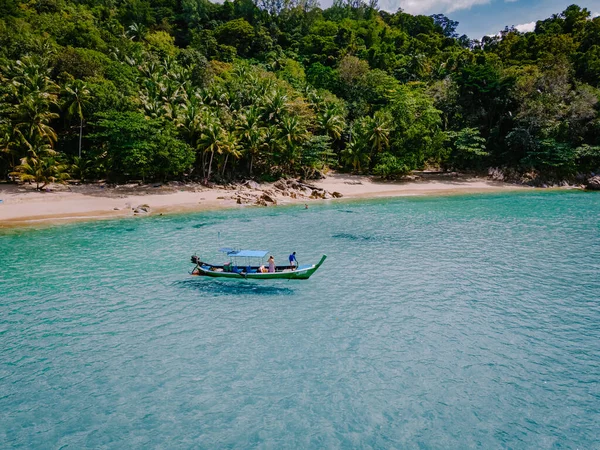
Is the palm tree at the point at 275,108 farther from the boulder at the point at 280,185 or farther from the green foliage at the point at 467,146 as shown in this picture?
the green foliage at the point at 467,146

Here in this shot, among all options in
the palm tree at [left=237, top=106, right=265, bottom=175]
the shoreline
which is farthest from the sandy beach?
the palm tree at [left=237, top=106, right=265, bottom=175]

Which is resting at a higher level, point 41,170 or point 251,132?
point 251,132

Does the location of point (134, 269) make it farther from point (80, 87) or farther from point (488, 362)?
point (80, 87)

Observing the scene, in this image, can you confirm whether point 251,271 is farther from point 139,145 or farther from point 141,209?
point 139,145

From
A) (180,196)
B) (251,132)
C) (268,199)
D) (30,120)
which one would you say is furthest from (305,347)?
(30,120)

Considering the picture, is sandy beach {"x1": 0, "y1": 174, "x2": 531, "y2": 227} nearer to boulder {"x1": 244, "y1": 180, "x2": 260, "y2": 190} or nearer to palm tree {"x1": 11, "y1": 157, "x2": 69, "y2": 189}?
boulder {"x1": 244, "y1": 180, "x2": 260, "y2": 190}

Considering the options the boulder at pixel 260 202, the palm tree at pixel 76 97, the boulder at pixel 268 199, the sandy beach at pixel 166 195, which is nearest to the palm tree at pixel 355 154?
the sandy beach at pixel 166 195
